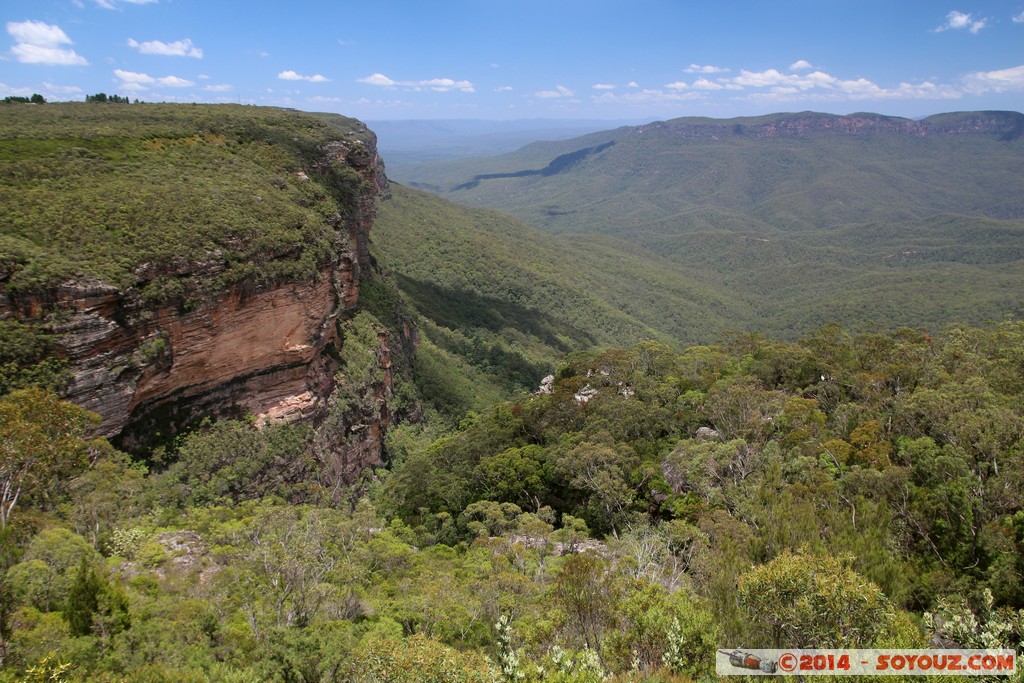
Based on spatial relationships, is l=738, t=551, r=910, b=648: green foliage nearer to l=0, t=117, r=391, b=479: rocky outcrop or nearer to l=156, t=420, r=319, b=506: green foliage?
l=156, t=420, r=319, b=506: green foliage

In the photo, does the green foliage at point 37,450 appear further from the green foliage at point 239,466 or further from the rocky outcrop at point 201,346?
the green foliage at point 239,466

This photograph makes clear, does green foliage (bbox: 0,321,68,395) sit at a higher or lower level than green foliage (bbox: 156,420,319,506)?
higher

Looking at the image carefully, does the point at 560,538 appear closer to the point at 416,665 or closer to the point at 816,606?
the point at 416,665

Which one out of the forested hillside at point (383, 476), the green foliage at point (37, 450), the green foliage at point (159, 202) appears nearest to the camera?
the forested hillside at point (383, 476)

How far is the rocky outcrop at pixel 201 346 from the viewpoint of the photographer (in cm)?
2553

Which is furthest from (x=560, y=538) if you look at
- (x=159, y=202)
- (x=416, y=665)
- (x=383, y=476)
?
(x=159, y=202)

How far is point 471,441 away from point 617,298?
8600 centimetres

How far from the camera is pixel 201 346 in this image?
31.2m

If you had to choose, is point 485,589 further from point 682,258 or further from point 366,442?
point 682,258

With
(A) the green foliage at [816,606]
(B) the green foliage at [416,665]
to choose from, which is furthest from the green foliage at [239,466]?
(A) the green foliage at [816,606]

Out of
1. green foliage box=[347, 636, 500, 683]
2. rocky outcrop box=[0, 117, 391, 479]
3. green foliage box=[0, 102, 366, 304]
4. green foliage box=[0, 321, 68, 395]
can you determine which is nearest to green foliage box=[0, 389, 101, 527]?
green foliage box=[0, 321, 68, 395]

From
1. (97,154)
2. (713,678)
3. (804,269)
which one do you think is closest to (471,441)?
(713,678)

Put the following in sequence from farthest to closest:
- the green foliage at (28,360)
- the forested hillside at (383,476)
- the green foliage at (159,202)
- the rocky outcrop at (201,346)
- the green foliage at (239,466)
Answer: the green foliage at (239,466), the green foliage at (159,202), the rocky outcrop at (201,346), the green foliage at (28,360), the forested hillside at (383,476)

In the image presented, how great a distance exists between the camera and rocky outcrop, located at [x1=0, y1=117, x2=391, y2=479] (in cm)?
2553
